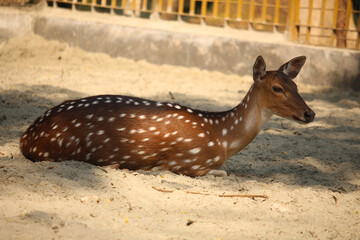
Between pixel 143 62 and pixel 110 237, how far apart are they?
6710 millimetres

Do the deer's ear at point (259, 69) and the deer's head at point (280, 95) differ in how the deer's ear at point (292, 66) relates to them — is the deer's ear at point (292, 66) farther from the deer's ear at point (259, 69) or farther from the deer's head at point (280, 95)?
the deer's ear at point (259, 69)

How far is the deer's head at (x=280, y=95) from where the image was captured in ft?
15.7

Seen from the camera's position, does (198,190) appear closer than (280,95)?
Yes

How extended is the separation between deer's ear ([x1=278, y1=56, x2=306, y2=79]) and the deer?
0.19 meters

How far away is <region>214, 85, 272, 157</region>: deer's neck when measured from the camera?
197 inches

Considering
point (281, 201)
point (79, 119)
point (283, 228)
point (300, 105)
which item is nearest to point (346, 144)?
point (300, 105)

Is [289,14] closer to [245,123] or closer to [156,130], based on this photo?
[245,123]

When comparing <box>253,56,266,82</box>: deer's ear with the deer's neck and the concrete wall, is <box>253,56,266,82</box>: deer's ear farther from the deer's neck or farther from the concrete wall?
the concrete wall

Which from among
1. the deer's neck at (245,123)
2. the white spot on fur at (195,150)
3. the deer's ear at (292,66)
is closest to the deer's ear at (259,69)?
the deer's neck at (245,123)

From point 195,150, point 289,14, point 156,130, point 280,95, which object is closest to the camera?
point 156,130

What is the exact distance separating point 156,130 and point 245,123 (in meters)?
0.92

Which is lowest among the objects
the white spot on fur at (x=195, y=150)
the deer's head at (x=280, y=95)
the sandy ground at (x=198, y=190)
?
the sandy ground at (x=198, y=190)

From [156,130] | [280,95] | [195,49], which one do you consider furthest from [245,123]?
[195,49]

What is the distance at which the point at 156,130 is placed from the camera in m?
4.62
